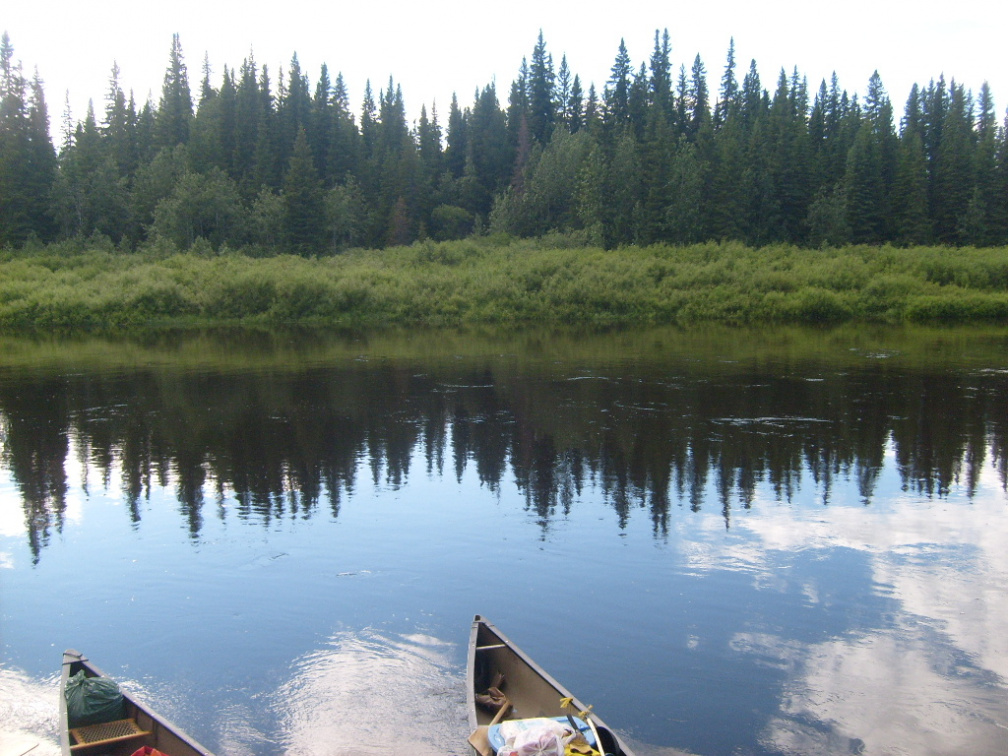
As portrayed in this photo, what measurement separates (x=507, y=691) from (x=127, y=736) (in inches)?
136

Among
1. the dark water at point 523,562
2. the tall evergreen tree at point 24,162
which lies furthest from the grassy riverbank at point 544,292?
the dark water at point 523,562

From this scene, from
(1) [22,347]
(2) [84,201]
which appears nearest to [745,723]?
(1) [22,347]

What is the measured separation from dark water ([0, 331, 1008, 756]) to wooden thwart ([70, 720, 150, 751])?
1.16 meters

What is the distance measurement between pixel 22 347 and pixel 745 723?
46738mm

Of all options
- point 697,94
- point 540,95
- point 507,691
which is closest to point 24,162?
point 540,95

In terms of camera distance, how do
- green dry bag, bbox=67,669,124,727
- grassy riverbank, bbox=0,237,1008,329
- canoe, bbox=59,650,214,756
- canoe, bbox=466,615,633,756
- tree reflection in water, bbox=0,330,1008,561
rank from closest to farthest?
canoe, bbox=466,615,633,756, canoe, bbox=59,650,214,756, green dry bag, bbox=67,669,124,727, tree reflection in water, bbox=0,330,1008,561, grassy riverbank, bbox=0,237,1008,329

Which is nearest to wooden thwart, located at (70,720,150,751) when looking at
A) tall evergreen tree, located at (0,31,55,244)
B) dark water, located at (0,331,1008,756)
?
dark water, located at (0,331,1008,756)

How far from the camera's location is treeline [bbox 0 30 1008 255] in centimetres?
7969

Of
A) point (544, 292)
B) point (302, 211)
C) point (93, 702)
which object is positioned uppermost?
point (302, 211)

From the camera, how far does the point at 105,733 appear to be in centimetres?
781

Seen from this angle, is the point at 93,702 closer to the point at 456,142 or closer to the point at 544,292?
the point at 544,292

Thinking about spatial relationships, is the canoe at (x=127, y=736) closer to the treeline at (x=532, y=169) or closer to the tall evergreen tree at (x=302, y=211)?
the treeline at (x=532, y=169)

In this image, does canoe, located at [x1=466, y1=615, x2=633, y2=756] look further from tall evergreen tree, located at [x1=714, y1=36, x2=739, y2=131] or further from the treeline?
tall evergreen tree, located at [x1=714, y1=36, x2=739, y2=131]

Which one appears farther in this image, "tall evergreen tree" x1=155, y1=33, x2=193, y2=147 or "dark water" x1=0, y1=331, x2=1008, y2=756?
"tall evergreen tree" x1=155, y1=33, x2=193, y2=147
